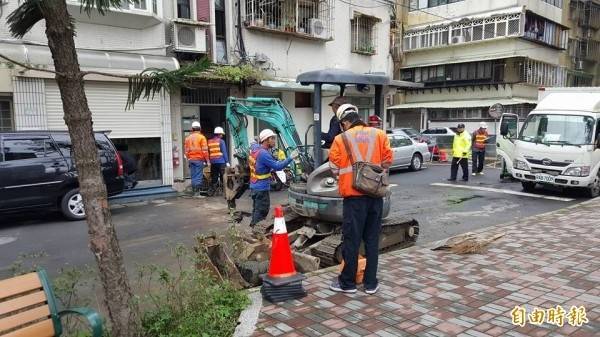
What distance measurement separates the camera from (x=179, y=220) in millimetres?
9383

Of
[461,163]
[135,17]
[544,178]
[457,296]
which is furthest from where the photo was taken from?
[461,163]

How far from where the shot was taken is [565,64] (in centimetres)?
3309

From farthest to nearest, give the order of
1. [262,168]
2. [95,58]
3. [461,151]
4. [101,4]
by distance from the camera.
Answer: [461,151]
[95,58]
[262,168]
[101,4]

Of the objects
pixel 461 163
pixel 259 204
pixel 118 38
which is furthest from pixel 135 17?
pixel 461 163

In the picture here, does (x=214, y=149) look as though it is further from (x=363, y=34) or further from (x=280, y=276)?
(x=363, y=34)

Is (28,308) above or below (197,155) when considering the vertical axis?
below

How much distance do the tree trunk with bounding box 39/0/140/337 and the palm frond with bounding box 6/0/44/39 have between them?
0.32 m

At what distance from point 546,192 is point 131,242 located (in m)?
10.6

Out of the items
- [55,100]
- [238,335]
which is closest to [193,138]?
[55,100]

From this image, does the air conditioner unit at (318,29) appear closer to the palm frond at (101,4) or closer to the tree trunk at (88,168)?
the palm frond at (101,4)

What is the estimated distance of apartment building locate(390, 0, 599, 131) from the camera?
28.0 metres

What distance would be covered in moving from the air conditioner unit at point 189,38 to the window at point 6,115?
4391 mm

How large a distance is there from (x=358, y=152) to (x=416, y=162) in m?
13.9

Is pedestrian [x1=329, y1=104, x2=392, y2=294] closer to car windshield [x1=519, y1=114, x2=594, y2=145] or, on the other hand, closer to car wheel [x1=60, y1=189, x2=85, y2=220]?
car wheel [x1=60, y1=189, x2=85, y2=220]
